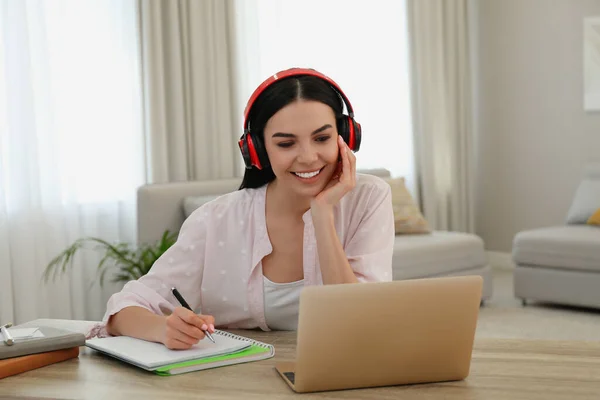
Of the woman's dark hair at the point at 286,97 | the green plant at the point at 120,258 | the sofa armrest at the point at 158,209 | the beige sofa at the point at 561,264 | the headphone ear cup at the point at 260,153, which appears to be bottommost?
the beige sofa at the point at 561,264

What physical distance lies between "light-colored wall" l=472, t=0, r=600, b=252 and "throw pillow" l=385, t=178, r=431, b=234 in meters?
1.44

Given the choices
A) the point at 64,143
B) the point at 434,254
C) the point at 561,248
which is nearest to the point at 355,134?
the point at 64,143

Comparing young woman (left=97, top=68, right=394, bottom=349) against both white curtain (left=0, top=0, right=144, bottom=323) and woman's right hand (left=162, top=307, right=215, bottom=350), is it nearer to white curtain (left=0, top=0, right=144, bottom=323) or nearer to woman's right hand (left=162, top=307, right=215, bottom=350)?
woman's right hand (left=162, top=307, right=215, bottom=350)

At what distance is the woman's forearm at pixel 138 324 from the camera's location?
171 cm

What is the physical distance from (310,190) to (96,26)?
3240 millimetres

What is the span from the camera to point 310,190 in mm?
1969

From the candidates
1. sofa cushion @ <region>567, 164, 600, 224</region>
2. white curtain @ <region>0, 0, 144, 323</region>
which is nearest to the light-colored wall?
sofa cushion @ <region>567, 164, 600, 224</region>

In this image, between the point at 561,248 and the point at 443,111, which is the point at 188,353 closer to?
the point at 561,248

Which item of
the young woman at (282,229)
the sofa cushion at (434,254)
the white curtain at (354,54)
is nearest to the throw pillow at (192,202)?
the white curtain at (354,54)

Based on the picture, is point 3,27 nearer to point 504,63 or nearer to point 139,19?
point 139,19

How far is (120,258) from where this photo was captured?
4.66 meters

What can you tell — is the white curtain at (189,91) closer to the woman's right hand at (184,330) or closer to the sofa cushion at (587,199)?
the sofa cushion at (587,199)

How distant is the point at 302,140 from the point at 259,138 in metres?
0.11

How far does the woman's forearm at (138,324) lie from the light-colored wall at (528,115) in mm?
4943
